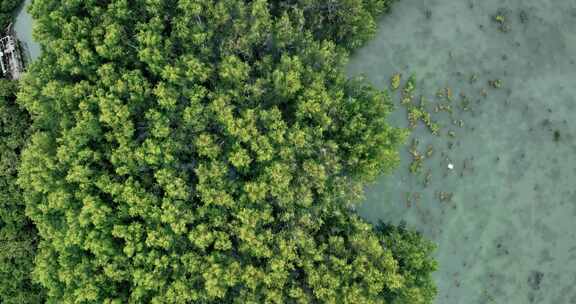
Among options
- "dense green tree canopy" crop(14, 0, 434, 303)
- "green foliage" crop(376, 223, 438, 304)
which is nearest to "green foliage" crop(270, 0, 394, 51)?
"dense green tree canopy" crop(14, 0, 434, 303)

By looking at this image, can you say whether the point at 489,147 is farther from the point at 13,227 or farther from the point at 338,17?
the point at 13,227

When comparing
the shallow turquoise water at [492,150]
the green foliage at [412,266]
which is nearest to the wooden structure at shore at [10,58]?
the shallow turquoise water at [492,150]

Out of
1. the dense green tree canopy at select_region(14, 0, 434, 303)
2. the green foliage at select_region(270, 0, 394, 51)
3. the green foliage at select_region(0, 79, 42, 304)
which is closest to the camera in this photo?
the dense green tree canopy at select_region(14, 0, 434, 303)

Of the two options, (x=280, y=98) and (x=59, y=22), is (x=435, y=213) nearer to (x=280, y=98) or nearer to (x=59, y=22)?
(x=280, y=98)

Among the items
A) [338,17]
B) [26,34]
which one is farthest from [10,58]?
[338,17]

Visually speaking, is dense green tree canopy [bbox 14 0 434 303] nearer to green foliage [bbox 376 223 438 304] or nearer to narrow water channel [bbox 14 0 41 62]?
green foliage [bbox 376 223 438 304]
